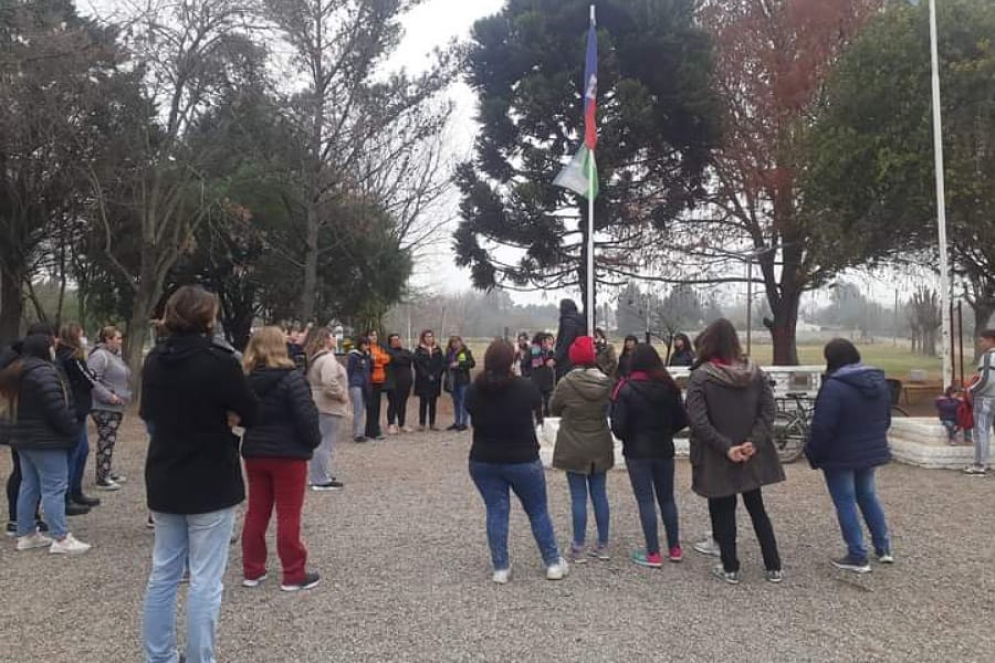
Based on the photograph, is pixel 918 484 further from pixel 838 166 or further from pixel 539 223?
pixel 539 223

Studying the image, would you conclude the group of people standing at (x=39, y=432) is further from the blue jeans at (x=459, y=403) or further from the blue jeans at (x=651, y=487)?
the blue jeans at (x=459, y=403)

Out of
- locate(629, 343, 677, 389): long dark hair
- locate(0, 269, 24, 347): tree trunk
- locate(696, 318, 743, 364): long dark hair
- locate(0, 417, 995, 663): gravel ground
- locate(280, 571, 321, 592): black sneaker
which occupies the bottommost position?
locate(0, 417, 995, 663): gravel ground

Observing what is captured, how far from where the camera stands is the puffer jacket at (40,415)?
17.6 ft

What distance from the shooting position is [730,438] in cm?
482

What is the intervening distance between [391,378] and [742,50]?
45.7ft

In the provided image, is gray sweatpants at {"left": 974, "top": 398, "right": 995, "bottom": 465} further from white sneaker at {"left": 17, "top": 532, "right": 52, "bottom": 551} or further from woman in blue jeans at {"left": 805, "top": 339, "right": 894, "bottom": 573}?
white sneaker at {"left": 17, "top": 532, "right": 52, "bottom": 551}

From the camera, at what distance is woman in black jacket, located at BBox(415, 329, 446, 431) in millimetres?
12844

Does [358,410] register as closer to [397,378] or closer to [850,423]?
[397,378]

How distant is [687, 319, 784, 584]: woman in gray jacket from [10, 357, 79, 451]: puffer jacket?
171 inches

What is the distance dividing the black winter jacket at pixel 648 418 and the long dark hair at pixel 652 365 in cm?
3

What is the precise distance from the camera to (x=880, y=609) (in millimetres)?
4500

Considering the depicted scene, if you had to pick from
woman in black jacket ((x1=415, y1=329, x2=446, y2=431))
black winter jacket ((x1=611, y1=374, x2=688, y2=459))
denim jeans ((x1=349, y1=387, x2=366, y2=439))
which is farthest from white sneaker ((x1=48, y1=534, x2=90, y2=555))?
woman in black jacket ((x1=415, y1=329, x2=446, y2=431))

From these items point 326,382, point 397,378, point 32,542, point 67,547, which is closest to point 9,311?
point 397,378

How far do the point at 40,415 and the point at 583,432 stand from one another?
384 cm
